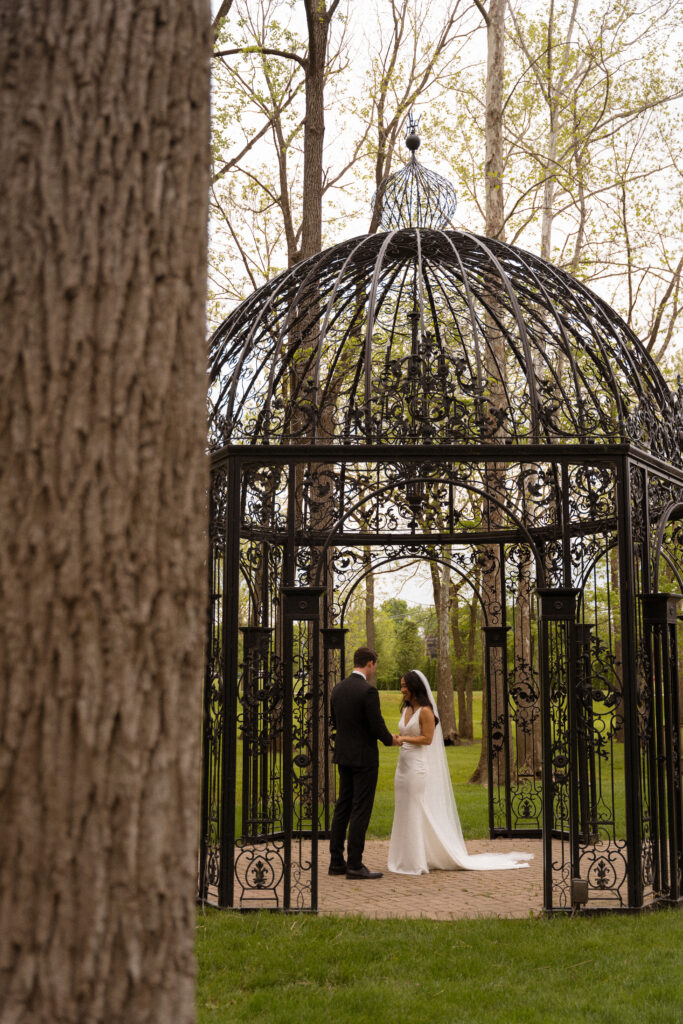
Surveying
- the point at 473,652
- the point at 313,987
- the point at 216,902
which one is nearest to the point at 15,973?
the point at 313,987

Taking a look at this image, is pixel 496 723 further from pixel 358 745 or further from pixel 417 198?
pixel 417 198

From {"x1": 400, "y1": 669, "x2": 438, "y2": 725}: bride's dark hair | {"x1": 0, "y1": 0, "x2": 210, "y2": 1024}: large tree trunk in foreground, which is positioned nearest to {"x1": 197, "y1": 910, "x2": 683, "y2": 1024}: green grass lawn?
{"x1": 400, "y1": 669, "x2": 438, "y2": 725}: bride's dark hair

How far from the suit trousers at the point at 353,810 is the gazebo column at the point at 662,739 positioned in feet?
7.22

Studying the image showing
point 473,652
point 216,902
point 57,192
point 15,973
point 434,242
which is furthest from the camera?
point 473,652

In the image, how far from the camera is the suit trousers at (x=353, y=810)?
8195 millimetres

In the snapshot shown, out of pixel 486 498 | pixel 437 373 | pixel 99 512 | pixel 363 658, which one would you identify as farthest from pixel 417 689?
pixel 99 512

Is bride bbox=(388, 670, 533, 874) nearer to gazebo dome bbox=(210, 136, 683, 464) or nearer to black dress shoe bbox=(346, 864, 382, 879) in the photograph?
black dress shoe bbox=(346, 864, 382, 879)

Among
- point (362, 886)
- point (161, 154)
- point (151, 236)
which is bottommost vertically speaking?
point (362, 886)

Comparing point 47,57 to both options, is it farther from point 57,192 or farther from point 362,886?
point 362,886

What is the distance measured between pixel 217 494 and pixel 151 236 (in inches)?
224

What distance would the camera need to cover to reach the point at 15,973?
6.12 ft

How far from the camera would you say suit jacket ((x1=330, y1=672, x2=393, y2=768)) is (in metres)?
8.17

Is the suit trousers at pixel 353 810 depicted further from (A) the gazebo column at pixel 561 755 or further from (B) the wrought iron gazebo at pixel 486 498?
(A) the gazebo column at pixel 561 755

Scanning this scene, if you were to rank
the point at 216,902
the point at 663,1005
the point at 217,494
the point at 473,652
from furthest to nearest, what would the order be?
the point at 473,652, the point at 217,494, the point at 216,902, the point at 663,1005
